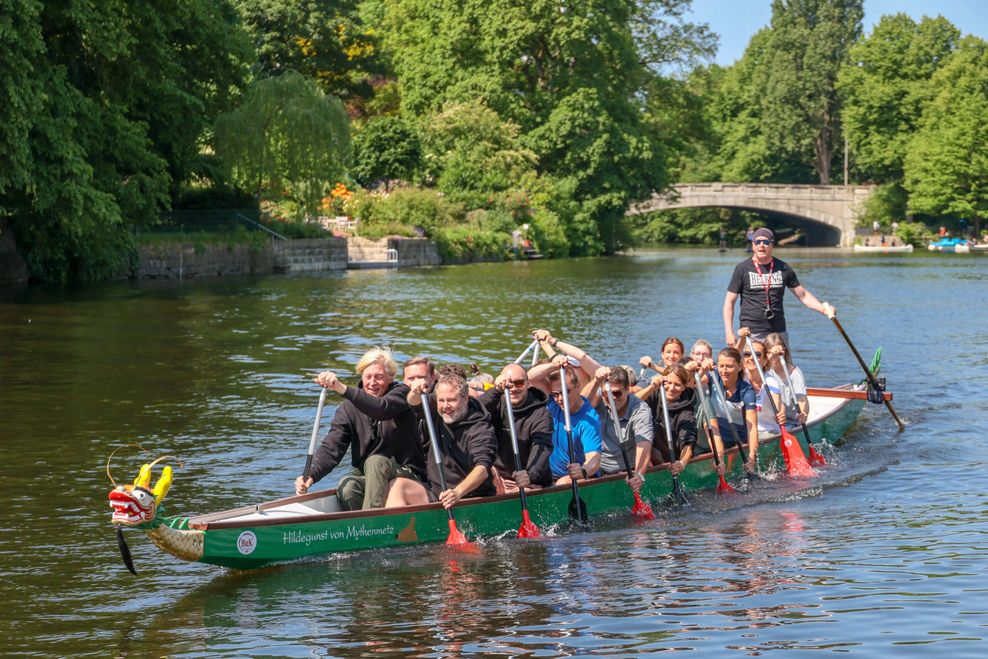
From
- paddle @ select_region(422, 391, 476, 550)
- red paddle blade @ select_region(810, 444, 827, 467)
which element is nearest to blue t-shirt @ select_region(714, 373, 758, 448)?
red paddle blade @ select_region(810, 444, 827, 467)

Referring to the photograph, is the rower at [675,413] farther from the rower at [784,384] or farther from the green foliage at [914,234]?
the green foliage at [914,234]

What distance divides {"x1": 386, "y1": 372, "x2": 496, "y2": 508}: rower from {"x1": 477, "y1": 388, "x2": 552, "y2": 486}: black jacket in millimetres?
362

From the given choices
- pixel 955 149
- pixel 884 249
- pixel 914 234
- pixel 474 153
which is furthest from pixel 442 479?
pixel 914 234

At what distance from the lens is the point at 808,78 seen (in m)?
101

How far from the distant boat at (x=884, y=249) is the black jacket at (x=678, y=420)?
219 feet

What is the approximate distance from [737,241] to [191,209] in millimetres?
63049

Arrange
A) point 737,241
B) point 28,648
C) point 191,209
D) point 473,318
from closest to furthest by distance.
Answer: point 28,648
point 473,318
point 191,209
point 737,241

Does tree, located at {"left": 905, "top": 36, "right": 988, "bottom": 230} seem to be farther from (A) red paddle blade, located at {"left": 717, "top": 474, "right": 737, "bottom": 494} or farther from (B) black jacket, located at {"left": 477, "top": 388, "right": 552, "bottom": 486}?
(B) black jacket, located at {"left": 477, "top": 388, "right": 552, "bottom": 486}

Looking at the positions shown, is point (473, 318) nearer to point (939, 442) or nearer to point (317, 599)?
point (939, 442)

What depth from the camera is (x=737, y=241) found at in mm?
104250

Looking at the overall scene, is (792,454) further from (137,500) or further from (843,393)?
(137,500)

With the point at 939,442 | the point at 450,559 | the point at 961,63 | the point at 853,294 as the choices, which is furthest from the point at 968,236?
the point at 450,559

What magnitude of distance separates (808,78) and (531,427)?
307ft

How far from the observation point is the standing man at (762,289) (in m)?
14.9
